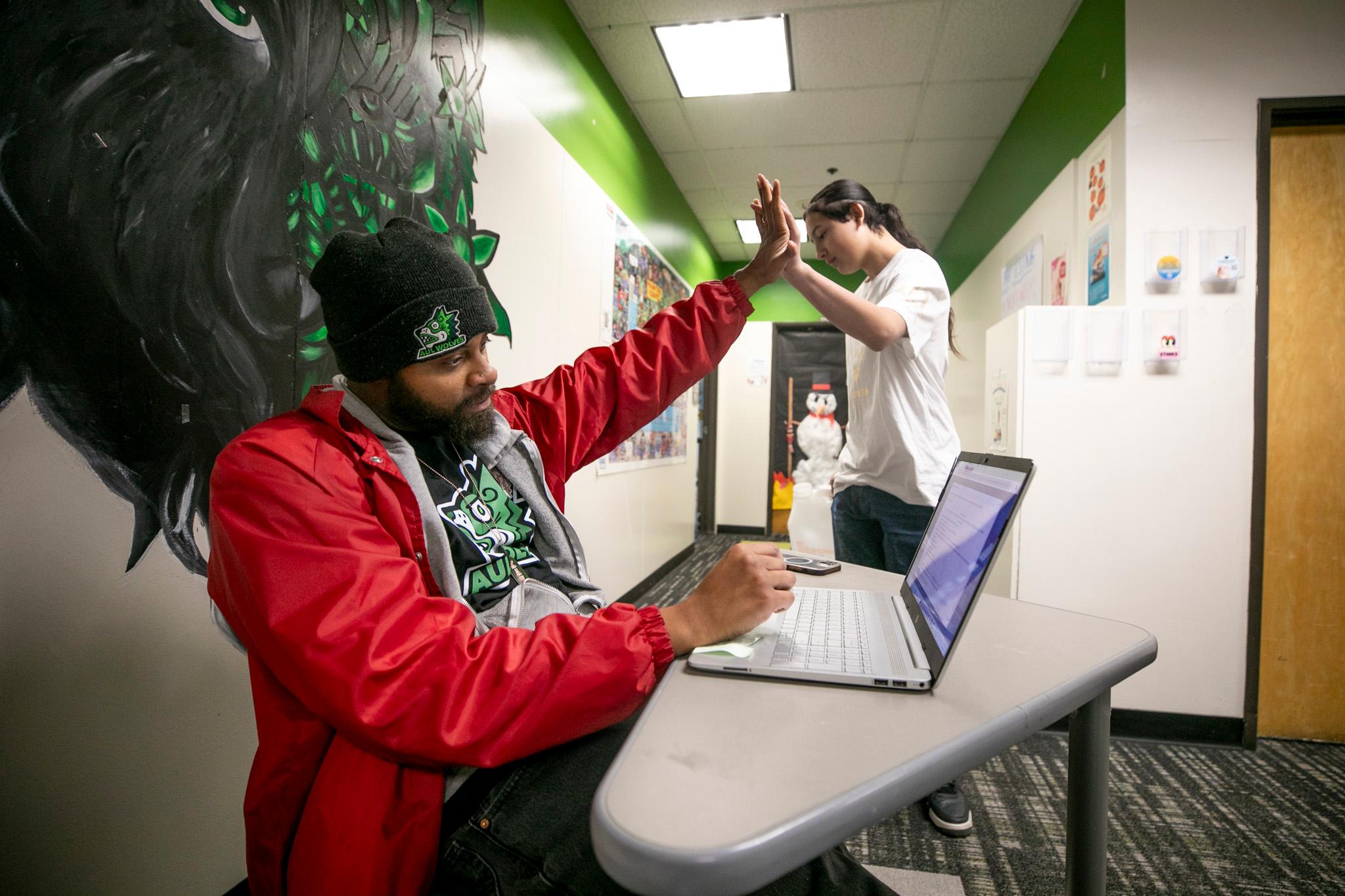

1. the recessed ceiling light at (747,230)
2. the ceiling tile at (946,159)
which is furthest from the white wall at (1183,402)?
the recessed ceiling light at (747,230)

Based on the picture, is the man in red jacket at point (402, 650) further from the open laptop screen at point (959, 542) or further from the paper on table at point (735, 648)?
the open laptop screen at point (959, 542)

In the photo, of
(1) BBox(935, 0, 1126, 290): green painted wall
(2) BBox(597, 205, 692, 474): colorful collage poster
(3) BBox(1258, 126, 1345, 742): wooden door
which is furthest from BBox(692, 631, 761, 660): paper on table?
(1) BBox(935, 0, 1126, 290): green painted wall

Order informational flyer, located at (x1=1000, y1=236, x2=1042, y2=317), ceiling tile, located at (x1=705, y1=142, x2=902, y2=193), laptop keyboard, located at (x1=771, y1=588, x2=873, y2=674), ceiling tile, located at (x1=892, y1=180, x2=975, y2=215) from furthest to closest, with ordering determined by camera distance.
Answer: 1. ceiling tile, located at (x1=892, y1=180, x2=975, y2=215)
2. ceiling tile, located at (x1=705, y1=142, x2=902, y2=193)
3. informational flyer, located at (x1=1000, y1=236, x2=1042, y2=317)
4. laptop keyboard, located at (x1=771, y1=588, x2=873, y2=674)

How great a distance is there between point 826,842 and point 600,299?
2.86 metres

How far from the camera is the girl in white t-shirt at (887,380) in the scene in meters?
1.50

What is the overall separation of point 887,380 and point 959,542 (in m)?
0.90

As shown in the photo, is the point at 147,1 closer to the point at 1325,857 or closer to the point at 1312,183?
the point at 1325,857

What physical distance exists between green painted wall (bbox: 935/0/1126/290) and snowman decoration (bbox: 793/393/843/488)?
6.91 feet

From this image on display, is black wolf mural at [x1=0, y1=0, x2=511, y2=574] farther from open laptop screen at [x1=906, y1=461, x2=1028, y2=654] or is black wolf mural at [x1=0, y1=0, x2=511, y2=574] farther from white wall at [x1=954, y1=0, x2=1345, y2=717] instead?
white wall at [x1=954, y1=0, x2=1345, y2=717]

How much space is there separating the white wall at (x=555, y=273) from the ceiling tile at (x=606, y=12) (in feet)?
2.09

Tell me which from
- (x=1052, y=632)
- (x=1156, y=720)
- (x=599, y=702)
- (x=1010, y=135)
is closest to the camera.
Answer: (x=599, y=702)

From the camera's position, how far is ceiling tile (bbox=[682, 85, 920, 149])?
339 centimetres

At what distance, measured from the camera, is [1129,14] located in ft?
7.13

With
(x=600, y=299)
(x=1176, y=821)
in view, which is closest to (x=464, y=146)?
(x=600, y=299)
